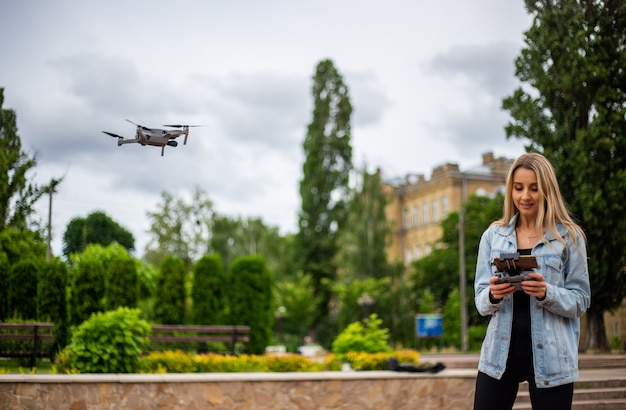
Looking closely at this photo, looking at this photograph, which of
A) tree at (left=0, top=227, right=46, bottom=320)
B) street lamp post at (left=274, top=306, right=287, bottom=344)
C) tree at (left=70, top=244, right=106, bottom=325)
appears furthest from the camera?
street lamp post at (left=274, top=306, right=287, bottom=344)

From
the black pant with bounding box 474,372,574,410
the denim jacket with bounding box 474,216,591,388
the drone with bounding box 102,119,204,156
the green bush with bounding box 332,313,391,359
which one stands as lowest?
the green bush with bounding box 332,313,391,359

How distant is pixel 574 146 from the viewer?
1584 cm

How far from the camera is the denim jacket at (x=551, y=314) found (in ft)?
9.87

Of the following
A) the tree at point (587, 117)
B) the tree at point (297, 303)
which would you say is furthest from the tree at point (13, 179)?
the tree at point (297, 303)

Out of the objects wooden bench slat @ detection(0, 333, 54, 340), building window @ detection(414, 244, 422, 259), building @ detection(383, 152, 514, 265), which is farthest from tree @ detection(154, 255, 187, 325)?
building window @ detection(414, 244, 422, 259)

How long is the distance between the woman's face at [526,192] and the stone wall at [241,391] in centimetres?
620

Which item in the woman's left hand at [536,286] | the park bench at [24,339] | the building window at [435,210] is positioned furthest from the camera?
the building window at [435,210]

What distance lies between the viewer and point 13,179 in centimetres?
1015

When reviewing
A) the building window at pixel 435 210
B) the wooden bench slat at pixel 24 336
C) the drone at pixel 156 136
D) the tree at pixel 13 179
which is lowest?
the wooden bench slat at pixel 24 336

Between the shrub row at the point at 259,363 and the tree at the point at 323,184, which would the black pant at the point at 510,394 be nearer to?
the shrub row at the point at 259,363

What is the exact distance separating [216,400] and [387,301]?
28973mm

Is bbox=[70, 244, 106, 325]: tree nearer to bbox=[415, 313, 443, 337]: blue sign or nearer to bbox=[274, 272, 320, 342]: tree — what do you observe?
bbox=[415, 313, 443, 337]: blue sign

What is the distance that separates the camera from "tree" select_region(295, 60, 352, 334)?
151 feet

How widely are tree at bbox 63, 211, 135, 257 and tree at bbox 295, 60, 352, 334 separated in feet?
79.7
